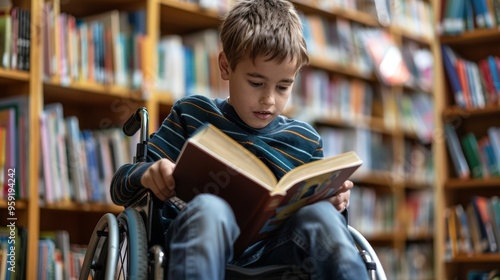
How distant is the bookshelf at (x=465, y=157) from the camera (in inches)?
135

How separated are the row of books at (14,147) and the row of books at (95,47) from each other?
0.51 feet

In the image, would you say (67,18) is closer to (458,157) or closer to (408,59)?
(458,157)

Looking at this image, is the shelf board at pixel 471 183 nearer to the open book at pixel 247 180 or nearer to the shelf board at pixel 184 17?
the shelf board at pixel 184 17

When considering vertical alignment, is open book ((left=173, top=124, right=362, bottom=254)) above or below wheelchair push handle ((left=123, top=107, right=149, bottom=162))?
below

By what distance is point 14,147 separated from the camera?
259 cm

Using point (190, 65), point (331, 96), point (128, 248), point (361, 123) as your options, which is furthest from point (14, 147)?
point (361, 123)

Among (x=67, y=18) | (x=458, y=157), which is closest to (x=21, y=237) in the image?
(x=67, y=18)

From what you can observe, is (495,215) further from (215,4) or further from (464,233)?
(215,4)

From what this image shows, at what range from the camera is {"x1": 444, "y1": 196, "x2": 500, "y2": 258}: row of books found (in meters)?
3.33

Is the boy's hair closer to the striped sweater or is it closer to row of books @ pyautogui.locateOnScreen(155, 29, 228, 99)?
the striped sweater

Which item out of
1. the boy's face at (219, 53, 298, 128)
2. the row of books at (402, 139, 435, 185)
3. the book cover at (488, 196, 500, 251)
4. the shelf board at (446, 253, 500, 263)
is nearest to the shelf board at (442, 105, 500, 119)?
the book cover at (488, 196, 500, 251)

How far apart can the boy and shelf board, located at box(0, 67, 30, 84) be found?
1.08 meters

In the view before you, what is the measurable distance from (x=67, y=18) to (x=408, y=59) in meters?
2.53

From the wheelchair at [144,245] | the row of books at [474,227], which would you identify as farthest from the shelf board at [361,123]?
the wheelchair at [144,245]
